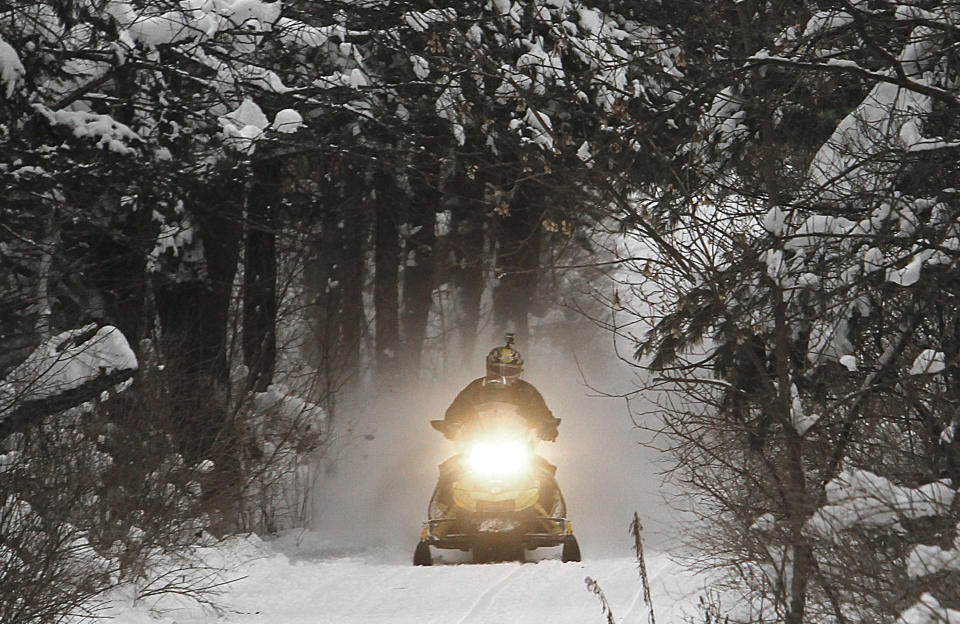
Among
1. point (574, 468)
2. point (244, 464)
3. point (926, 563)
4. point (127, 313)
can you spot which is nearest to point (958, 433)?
point (926, 563)

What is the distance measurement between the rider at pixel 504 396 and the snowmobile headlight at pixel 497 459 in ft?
1.75

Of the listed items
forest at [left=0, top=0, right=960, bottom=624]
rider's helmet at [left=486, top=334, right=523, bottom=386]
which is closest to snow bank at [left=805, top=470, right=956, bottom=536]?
forest at [left=0, top=0, right=960, bottom=624]

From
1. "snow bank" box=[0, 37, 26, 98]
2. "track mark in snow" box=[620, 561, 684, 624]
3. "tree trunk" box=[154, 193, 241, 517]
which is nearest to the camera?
"track mark in snow" box=[620, 561, 684, 624]

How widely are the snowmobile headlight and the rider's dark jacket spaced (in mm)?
452

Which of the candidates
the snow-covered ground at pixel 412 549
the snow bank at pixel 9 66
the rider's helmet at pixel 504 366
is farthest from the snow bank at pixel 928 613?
the rider's helmet at pixel 504 366

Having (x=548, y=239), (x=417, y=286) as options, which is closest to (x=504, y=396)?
(x=548, y=239)

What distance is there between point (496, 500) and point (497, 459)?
18.2 inches

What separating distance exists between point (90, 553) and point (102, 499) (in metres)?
1.24

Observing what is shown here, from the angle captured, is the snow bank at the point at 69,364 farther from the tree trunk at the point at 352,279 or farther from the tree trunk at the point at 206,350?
the tree trunk at the point at 352,279

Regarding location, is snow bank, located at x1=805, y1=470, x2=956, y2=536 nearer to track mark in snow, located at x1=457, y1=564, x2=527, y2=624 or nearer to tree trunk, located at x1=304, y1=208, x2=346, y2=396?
track mark in snow, located at x1=457, y1=564, x2=527, y2=624

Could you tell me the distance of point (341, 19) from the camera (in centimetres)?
1605

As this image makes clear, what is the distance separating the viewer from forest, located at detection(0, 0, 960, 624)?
7.10 meters

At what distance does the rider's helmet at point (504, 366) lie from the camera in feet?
48.4

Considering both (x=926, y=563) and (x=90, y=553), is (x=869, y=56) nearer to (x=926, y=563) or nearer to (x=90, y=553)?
(x=926, y=563)
